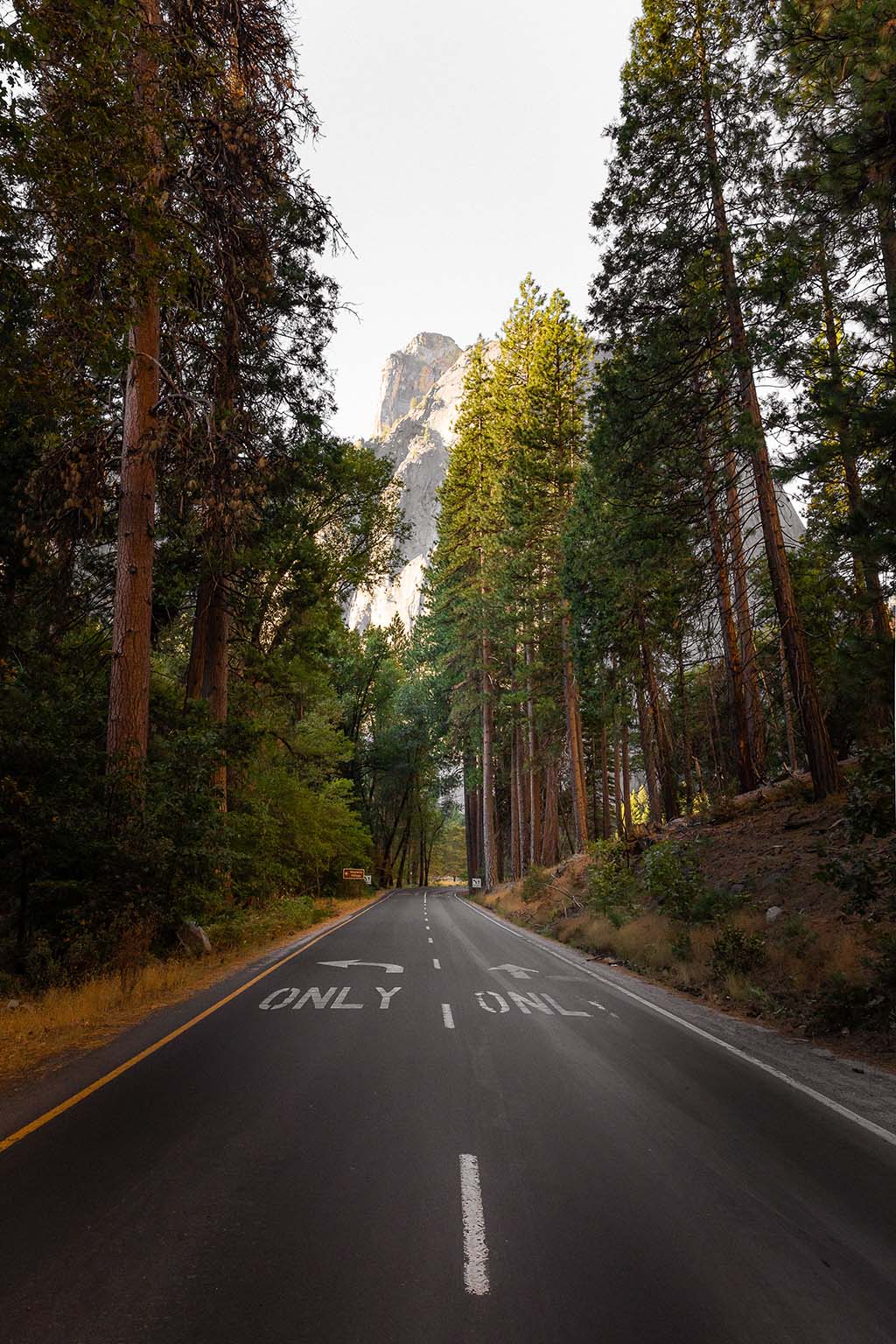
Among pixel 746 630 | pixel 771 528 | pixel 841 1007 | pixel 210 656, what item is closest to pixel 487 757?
pixel 746 630

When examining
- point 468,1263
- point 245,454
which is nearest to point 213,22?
point 245,454

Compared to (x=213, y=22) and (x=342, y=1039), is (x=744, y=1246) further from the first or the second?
(x=213, y=22)

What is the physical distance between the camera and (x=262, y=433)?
13086 mm

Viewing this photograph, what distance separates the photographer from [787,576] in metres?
15.0

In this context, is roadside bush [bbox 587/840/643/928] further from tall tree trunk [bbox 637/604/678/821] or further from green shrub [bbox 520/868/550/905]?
green shrub [bbox 520/868/550/905]

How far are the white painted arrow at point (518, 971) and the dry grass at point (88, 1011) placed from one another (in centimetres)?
502

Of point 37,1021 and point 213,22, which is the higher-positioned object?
point 213,22

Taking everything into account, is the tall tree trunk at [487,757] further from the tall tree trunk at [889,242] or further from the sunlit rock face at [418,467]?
the sunlit rock face at [418,467]

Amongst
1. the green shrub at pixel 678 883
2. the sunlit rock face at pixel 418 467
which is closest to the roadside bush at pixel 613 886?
the green shrub at pixel 678 883

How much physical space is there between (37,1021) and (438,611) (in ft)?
116

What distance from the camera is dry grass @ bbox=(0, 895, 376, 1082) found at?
7.27m

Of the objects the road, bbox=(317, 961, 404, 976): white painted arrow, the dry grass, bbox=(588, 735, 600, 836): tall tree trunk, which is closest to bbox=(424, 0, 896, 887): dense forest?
bbox=(588, 735, 600, 836): tall tree trunk

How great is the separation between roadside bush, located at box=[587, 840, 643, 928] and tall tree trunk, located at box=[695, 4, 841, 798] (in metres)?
5.38

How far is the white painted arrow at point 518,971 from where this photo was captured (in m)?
12.5
